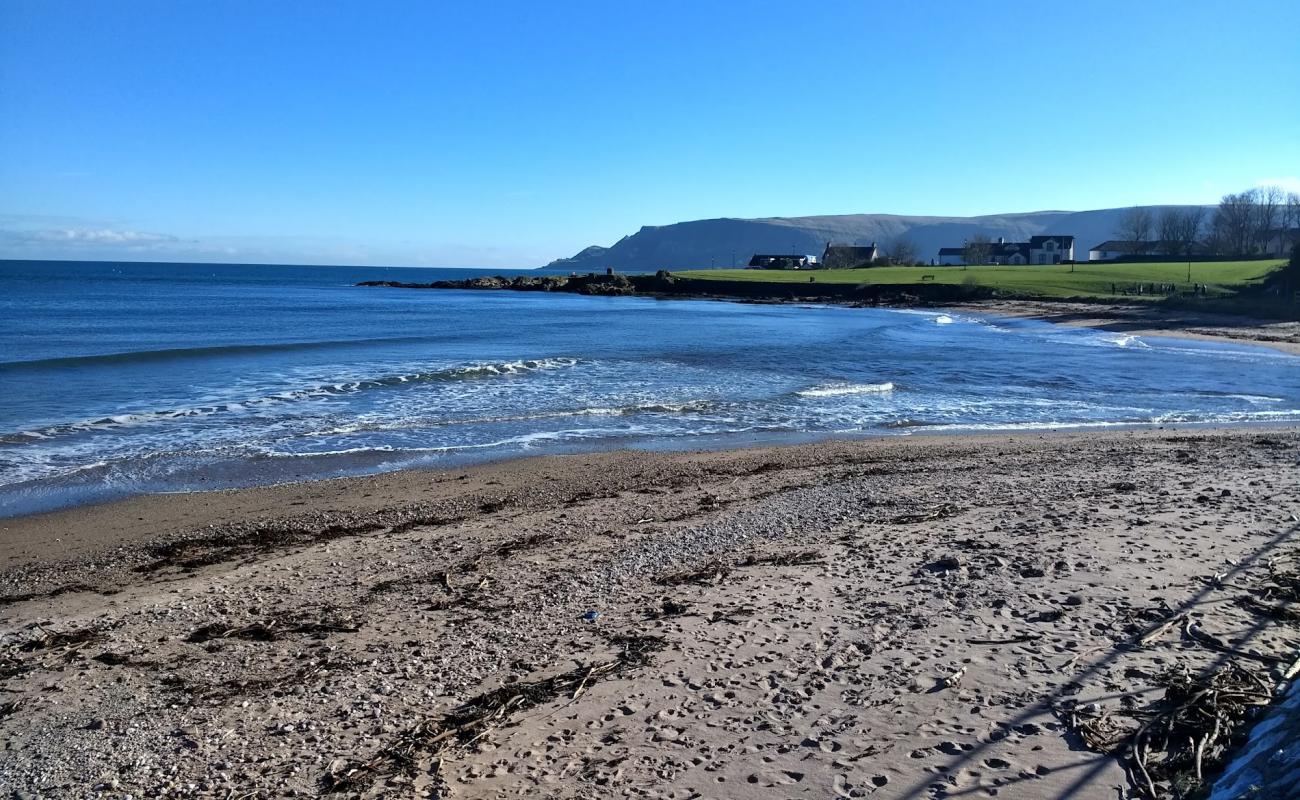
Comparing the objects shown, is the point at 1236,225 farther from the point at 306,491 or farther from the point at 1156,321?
the point at 306,491

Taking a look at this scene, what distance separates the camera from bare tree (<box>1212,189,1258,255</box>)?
105 meters

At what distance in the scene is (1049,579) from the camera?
6938 mm

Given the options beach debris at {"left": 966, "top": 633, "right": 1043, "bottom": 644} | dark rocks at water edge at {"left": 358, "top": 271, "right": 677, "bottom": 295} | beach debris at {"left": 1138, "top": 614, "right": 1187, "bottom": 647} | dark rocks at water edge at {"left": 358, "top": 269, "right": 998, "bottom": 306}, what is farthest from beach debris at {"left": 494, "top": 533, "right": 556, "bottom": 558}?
dark rocks at water edge at {"left": 358, "top": 271, "right": 677, "bottom": 295}

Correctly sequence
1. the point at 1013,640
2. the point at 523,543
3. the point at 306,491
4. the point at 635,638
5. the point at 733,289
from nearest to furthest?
the point at 1013,640 < the point at 635,638 < the point at 523,543 < the point at 306,491 < the point at 733,289

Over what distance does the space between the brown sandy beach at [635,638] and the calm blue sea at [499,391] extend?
4023mm

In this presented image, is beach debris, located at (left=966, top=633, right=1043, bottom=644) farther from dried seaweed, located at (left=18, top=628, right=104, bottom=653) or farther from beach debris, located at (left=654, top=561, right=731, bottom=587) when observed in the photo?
dried seaweed, located at (left=18, top=628, right=104, bottom=653)

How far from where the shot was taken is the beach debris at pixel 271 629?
645 cm

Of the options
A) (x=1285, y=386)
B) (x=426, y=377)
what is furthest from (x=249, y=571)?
(x=1285, y=386)

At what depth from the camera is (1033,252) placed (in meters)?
132

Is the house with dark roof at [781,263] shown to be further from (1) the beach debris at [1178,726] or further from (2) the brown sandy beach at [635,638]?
(1) the beach debris at [1178,726]

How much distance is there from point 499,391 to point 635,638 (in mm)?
16900

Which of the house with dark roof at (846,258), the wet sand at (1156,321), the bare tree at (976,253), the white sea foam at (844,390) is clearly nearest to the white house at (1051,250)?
the bare tree at (976,253)

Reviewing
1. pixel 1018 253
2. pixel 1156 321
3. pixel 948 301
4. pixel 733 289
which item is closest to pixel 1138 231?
pixel 1018 253

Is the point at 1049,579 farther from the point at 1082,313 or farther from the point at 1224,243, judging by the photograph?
the point at 1224,243
